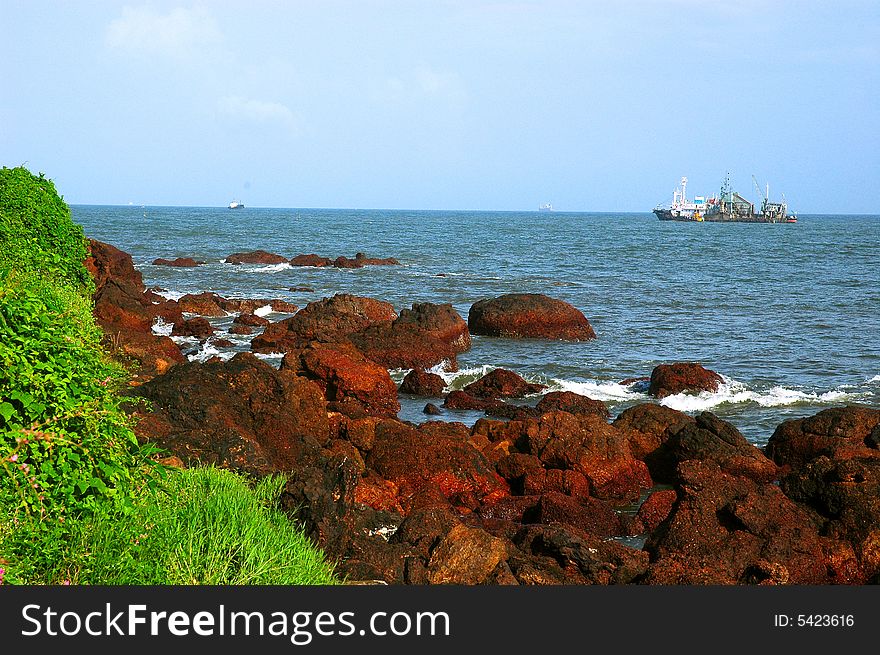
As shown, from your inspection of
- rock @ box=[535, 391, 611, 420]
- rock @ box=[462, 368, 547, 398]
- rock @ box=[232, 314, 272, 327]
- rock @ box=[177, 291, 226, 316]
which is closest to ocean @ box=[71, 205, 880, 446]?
rock @ box=[535, 391, 611, 420]

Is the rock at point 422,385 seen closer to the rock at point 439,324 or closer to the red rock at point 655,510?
the rock at point 439,324

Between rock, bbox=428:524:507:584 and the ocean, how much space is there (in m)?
9.94

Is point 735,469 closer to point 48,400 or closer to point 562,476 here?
point 562,476

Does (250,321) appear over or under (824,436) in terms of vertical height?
under

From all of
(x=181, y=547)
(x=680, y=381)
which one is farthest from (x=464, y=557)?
(x=680, y=381)

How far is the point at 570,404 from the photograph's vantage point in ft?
59.3

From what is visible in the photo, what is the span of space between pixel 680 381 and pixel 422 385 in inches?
225

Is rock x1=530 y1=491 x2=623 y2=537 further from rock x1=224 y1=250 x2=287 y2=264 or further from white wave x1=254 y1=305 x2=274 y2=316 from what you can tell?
rock x1=224 y1=250 x2=287 y2=264

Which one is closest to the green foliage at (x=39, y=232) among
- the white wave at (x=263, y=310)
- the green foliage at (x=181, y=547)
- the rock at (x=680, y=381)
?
the green foliage at (x=181, y=547)

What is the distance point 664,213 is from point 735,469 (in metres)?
175

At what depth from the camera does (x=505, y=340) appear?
27938 millimetres

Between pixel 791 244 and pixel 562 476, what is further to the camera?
pixel 791 244

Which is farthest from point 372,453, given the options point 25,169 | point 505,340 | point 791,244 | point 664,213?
point 664,213

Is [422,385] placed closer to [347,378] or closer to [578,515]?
[347,378]
